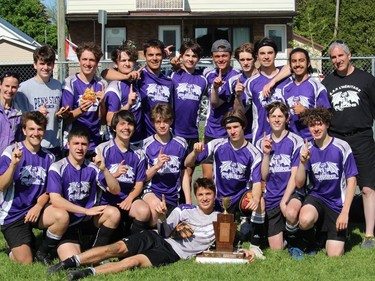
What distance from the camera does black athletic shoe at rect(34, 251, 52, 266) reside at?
6.40 meters

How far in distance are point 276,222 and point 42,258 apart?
2.51 meters

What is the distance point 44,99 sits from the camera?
23.3 ft

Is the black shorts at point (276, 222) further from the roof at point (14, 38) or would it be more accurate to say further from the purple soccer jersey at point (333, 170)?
the roof at point (14, 38)

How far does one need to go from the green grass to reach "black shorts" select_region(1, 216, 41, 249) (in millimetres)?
211

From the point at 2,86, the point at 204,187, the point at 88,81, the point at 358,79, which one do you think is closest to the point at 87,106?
the point at 88,81

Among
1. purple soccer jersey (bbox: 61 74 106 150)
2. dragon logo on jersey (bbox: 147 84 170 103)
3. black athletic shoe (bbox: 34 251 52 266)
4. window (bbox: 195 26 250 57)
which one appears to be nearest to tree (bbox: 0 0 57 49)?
window (bbox: 195 26 250 57)

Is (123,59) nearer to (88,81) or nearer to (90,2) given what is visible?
(88,81)

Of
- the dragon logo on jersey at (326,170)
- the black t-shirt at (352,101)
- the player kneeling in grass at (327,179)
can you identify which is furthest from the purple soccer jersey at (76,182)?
the black t-shirt at (352,101)

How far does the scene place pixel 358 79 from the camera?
23.7 ft

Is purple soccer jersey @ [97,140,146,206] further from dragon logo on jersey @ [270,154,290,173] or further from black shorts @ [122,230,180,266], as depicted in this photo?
dragon logo on jersey @ [270,154,290,173]

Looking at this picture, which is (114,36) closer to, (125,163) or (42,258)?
(125,163)

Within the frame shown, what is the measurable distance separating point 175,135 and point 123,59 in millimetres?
1098

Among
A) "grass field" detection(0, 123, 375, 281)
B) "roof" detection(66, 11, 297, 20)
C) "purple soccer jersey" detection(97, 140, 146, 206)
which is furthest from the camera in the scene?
"roof" detection(66, 11, 297, 20)

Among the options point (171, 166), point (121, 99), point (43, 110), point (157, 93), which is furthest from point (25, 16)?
point (171, 166)
